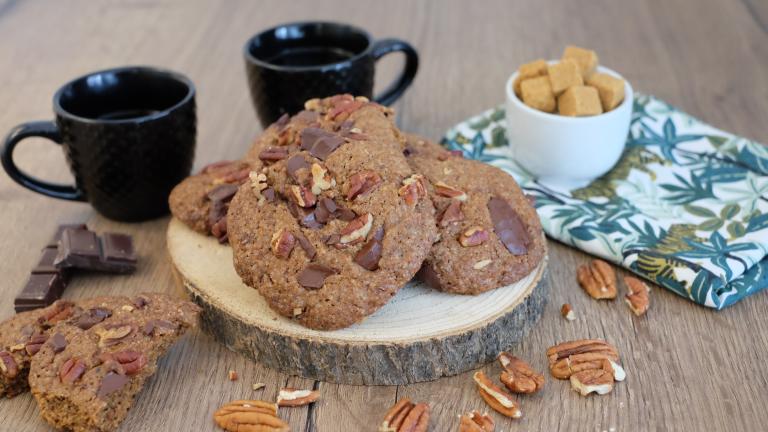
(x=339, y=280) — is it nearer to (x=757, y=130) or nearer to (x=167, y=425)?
(x=167, y=425)

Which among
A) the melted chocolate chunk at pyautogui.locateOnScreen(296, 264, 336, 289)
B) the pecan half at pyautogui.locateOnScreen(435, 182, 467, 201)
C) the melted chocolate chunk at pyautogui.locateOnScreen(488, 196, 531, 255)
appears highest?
the pecan half at pyautogui.locateOnScreen(435, 182, 467, 201)

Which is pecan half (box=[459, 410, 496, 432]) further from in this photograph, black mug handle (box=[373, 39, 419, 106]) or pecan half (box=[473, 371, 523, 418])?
black mug handle (box=[373, 39, 419, 106])

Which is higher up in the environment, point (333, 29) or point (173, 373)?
point (333, 29)

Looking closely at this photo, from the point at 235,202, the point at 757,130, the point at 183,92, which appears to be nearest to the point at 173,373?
the point at 235,202

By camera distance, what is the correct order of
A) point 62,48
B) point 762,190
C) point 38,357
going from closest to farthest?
point 38,357 < point 762,190 < point 62,48

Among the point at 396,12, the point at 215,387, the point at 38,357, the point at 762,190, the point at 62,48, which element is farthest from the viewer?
the point at 396,12

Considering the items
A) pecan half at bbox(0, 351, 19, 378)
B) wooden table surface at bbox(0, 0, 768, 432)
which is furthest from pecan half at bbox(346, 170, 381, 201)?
pecan half at bbox(0, 351, 19, 378)

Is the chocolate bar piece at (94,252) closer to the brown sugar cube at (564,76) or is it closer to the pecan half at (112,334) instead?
the pecan half at (112,334)
